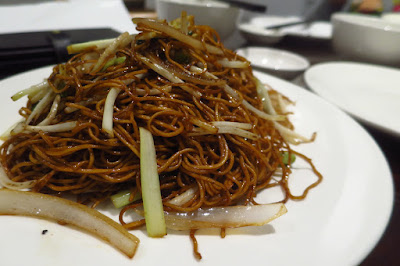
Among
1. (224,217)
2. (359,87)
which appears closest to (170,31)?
(224,217)

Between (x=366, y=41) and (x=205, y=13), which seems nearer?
(x=205, y=13)

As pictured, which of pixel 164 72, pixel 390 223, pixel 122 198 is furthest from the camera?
pixel 390 223

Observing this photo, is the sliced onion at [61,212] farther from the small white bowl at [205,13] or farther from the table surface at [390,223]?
the small white bowl at [205,13]

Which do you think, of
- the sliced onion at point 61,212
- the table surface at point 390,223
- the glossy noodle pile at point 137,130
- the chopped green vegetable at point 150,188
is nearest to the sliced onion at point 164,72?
the glossy noodle pile at point 137,130

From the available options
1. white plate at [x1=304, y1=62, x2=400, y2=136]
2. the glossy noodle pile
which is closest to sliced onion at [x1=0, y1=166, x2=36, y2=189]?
the glossy noodle pile

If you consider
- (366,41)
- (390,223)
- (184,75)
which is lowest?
(390,223)

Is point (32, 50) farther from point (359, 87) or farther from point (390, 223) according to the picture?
point (359, 87)

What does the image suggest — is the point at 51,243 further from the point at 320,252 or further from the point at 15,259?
the point at 320,252
